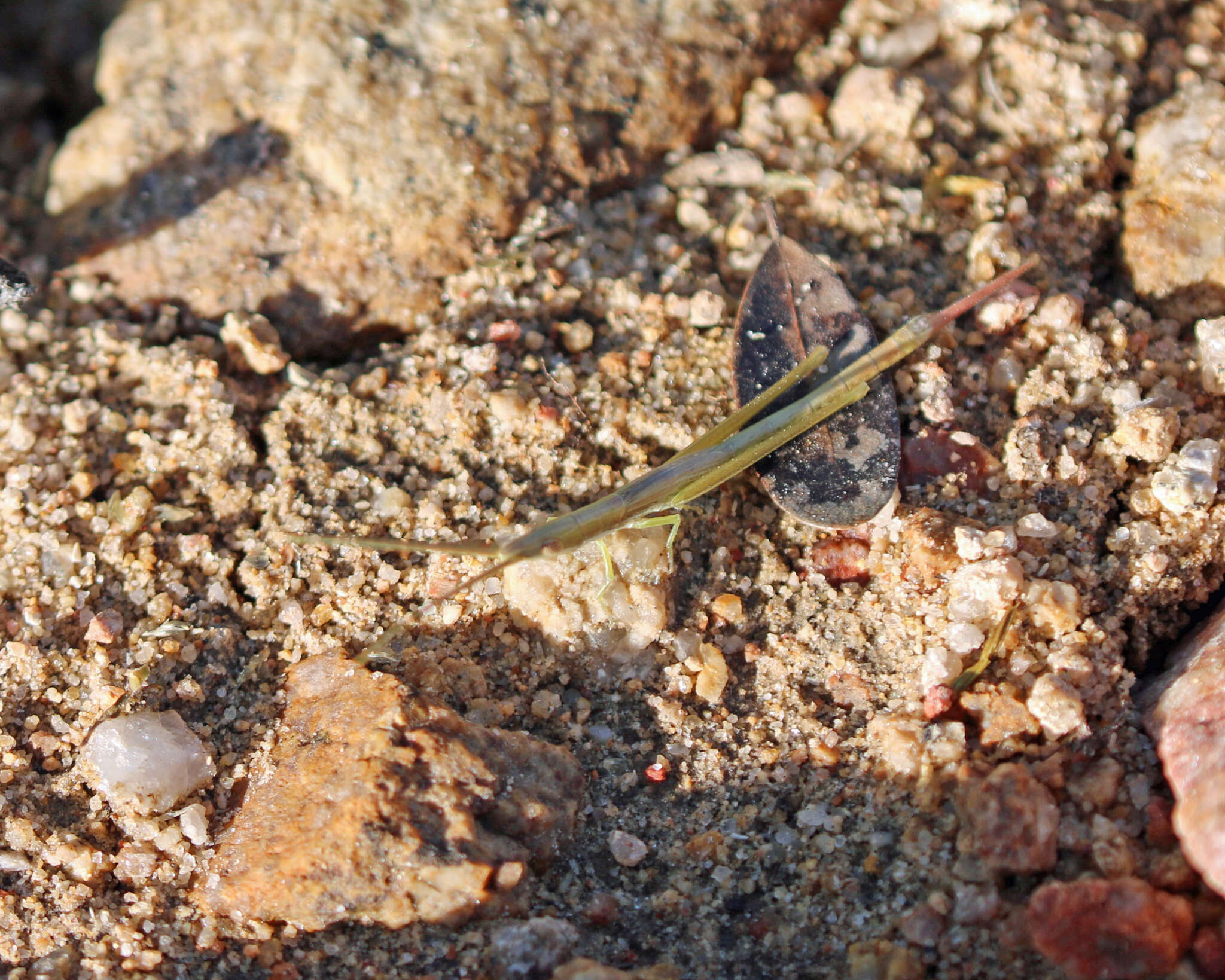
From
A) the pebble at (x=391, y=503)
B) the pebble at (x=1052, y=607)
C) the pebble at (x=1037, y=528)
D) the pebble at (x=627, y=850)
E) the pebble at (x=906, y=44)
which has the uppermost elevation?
the pebble at (x=906, y=44)

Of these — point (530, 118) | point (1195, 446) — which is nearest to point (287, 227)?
point (530, 118)

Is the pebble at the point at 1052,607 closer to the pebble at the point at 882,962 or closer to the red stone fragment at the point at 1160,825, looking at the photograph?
the red stone fragment at the point at 1160,825

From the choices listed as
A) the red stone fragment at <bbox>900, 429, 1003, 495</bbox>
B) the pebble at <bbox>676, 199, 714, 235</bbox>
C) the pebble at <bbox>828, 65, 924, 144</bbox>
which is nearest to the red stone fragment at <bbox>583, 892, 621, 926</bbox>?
the red stone fragment at <bbox>900, 429, 1003, 495</bbox>

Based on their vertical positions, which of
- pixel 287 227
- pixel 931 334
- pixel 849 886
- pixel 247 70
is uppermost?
pixel 247 70

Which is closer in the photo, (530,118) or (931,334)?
(931,334)

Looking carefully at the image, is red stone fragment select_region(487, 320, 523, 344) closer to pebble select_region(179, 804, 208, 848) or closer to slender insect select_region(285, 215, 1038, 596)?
slender insect select_region(285, 215, 1038, 596)

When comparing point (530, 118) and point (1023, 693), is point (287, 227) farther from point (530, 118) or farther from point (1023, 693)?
point (1023, 693)

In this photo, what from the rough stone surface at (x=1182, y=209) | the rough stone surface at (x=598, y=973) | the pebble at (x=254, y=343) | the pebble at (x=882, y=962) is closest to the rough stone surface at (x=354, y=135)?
the pebble at (x=254, y=343)
